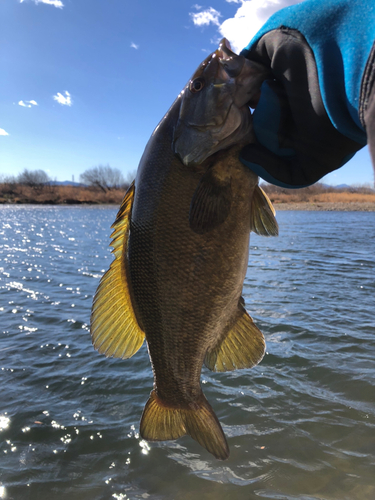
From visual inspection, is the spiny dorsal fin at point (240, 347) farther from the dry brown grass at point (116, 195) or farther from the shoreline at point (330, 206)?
the dry brown grass at point (116, 195)

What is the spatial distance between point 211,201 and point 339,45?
860mm

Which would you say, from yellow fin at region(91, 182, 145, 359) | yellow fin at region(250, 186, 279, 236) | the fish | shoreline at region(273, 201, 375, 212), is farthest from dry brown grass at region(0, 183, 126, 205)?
yellow fin at region(250, 186, 279, 236)

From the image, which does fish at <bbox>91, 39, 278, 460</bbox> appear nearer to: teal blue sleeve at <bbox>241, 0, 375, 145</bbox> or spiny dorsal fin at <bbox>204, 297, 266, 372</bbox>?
spiny dorsal fin at <bbox>204, 297, 266, 372</bbox>

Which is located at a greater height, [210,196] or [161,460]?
[210,196]

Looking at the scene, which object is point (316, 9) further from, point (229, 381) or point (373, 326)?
point (373, 326)

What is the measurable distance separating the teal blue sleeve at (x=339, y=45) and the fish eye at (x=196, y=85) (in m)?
0.43

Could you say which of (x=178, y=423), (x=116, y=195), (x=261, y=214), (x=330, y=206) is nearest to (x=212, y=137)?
(x=261, y=214)

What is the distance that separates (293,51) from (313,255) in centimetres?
1305

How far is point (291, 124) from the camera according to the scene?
1812mm

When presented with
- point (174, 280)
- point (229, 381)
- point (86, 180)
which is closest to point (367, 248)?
point (229, 381)

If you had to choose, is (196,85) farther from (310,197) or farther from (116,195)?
(116,195)

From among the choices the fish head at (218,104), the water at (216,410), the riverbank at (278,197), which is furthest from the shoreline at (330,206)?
the fish head at (218,104)

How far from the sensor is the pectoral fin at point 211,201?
182 cm

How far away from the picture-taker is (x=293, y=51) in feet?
5.14
